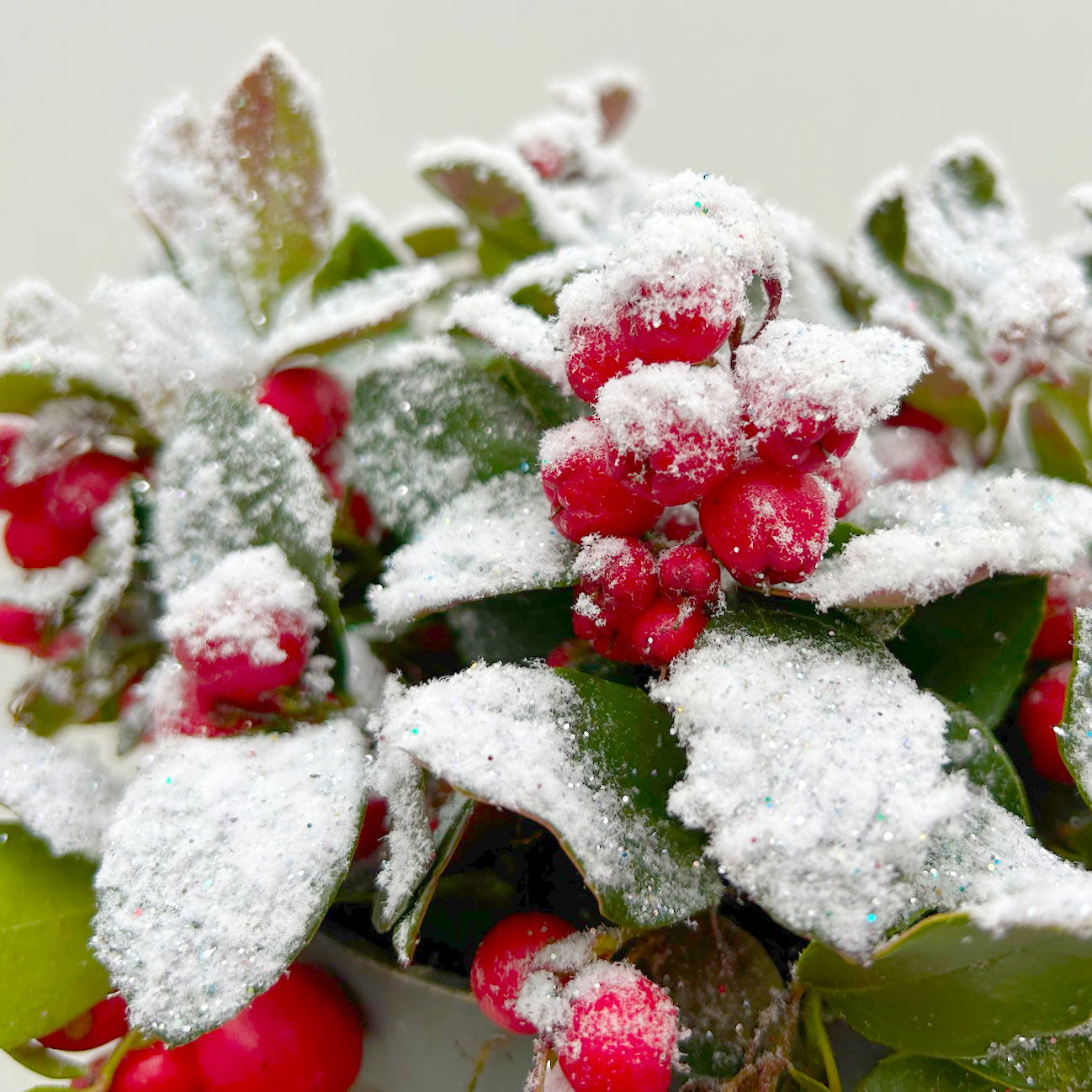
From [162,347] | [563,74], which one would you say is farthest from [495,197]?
[563,74]

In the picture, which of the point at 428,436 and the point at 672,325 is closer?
the point at 672,325

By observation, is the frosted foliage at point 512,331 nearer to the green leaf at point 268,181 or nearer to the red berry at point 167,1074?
the green leaf at point 268,181

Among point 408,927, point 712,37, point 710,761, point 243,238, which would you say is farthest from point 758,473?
point 712,37

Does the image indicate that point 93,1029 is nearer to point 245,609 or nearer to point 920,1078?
Answer: point 245,609

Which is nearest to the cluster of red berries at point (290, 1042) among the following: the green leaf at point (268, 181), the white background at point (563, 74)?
the green leaf at point (268, 181)

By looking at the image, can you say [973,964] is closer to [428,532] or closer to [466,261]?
[428,532]

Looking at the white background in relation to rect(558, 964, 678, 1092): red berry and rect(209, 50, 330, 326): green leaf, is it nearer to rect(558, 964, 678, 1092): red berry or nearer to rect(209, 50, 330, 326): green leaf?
rect(209, 50, 330, 326): green leaf

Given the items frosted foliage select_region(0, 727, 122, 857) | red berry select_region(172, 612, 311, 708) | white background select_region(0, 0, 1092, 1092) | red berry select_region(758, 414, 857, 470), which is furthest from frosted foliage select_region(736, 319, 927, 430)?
white background select_region(0, 0, 1092, 1092)

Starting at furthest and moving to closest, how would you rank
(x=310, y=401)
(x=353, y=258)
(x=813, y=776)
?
(x=353, y=258)
(x=310, y=401)
(x=813, y=776)
